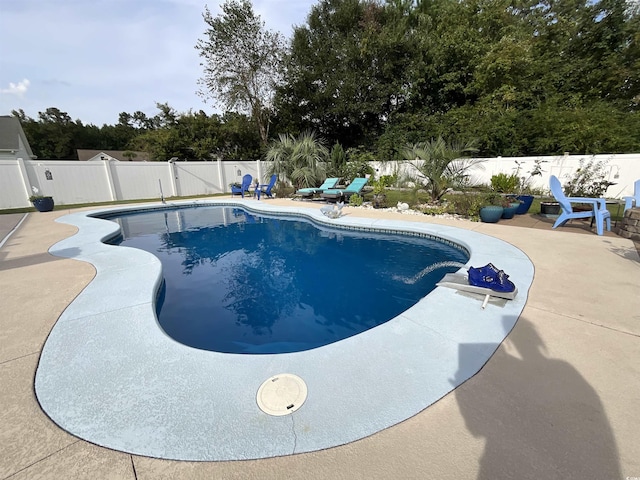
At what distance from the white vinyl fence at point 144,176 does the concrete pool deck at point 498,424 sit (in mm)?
7597

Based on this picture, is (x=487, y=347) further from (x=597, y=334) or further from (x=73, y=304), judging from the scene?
(x=73, y=304)

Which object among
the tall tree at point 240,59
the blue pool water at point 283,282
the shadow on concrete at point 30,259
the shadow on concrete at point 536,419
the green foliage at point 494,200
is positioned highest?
the tall tree at point 240,59

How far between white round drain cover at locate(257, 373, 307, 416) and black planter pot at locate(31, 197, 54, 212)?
43.2ft

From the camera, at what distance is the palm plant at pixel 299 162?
43.2 feet

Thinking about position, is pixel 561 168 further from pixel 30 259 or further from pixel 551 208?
pixel 30 259

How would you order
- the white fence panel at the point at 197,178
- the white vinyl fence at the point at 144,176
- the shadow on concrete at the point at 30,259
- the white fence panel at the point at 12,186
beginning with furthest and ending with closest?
the white fence panel at the point at 197,178, the white fence panel at the point at 12,186, the white vinyl fence at the point at 144,176, the shadow on concrete at the point at 30,259

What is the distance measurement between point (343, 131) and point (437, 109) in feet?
23.0

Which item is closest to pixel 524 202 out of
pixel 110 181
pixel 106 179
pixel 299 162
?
pixel 299 162

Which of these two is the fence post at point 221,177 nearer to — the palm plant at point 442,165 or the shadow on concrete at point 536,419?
the palm plant at point 442,165

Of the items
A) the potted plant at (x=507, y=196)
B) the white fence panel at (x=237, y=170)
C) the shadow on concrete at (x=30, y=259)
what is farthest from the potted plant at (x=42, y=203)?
the potted plant at (x=507, y=196)

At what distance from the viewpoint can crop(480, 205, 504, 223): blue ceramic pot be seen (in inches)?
264

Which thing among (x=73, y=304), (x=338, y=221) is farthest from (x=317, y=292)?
(x=338, y=221)

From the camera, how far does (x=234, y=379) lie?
2002 millimetres

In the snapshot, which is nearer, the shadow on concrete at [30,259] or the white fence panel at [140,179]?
the shadow on concrete at [30,259]
